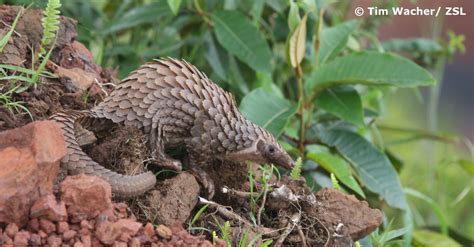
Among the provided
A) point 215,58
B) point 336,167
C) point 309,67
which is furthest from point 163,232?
point 309,67

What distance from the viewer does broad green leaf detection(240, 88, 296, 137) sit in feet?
6.14

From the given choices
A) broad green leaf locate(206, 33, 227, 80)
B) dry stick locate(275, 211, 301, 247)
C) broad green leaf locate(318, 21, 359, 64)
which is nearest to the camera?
dry stick locate(275, 211, 301, 247)

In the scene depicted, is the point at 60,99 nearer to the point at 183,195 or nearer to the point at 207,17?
the point at 183,195

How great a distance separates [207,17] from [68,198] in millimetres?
1342

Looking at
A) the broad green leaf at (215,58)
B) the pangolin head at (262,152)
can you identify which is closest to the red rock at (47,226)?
the pangolin head at (262,152)

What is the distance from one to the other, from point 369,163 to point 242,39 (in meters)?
0.52

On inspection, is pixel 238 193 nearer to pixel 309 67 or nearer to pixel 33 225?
pixel 33 225

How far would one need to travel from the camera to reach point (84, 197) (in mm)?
1125

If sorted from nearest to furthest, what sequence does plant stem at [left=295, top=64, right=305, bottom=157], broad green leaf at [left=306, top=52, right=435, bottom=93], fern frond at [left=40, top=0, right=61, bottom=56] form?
fern frond at [left=40, top=0, right=61, bottom=56]
broad green leaf at [left=306, top=52, right=435, bottom=93]
plant stem at [left=295, top=64, right=305, bottom=157]

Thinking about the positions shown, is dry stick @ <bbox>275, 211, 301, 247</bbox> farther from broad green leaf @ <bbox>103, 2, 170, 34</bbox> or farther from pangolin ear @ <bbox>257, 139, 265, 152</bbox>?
broad green leaf @ <bbox>103, 2, 170, 34</bbox>

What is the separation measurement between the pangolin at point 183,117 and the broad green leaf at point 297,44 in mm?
578

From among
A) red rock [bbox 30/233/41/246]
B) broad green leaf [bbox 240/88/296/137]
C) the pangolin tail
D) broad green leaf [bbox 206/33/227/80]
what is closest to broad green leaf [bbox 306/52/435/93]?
broad green leaf [bbox 240/88/296/137]

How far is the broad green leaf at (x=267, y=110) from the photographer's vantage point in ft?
6.14

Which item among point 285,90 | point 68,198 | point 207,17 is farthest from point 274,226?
point 285,90
